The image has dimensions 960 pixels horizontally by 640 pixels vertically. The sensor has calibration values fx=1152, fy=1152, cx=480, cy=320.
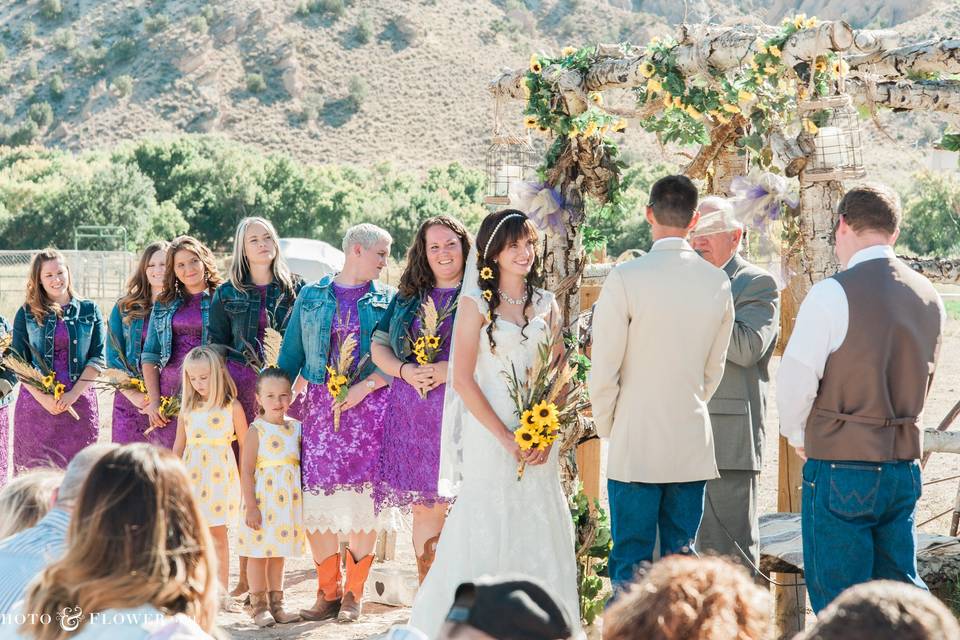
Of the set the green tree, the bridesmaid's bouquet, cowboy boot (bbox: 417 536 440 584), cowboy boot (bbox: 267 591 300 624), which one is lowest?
cowboy boot (bbox: 267 591 300 624)

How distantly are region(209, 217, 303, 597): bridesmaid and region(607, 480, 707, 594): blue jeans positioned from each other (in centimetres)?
264

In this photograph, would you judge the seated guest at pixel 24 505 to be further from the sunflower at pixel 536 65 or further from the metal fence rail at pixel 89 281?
the metal fence rail at pixel 89 281

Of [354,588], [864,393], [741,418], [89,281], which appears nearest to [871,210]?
[864,393]

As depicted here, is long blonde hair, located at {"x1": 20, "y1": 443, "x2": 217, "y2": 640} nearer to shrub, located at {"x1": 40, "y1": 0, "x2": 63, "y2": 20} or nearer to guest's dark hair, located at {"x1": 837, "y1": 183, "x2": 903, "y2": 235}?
guest's dark hair, located at {"x1": 837, "y1": 183, "x2": 903, "y2": 235}

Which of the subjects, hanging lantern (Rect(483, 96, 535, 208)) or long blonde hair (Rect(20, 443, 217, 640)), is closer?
long blonde hair (Rect(20, 443, 217, 640))

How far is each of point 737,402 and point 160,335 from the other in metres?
3.38

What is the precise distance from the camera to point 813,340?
154 inches

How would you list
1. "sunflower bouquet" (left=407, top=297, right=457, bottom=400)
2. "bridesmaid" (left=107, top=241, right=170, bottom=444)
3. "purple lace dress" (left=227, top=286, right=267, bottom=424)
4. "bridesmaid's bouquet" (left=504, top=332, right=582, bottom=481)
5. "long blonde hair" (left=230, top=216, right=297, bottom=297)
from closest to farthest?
"bridesmaid's bouquet" (left=504, top=332, right=582, bottom=481), "sunflower bouquet" (left=407, top=297, right=457, bottom=400), "long blonde hair" (left=230, top=216, right=297, bottom=297), "purple lace dress" (left=227, top=286, right=267, bottom=424), "bridesmaid" (left=107, top=241, right=170, bottom=444)

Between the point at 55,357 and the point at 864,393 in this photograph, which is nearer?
the point at 864,393

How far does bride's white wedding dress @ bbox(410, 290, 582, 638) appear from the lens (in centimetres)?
475

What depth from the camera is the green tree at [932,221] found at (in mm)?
34156

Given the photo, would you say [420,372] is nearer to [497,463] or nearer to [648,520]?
[497,463]

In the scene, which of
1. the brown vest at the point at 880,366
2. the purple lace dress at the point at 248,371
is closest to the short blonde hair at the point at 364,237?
the purple lace dress at the point at 248,371

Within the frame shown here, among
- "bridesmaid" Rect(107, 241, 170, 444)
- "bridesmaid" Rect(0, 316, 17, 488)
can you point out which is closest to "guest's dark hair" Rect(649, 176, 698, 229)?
"bridesmaid" Rect(107, 241, 170, 444)
